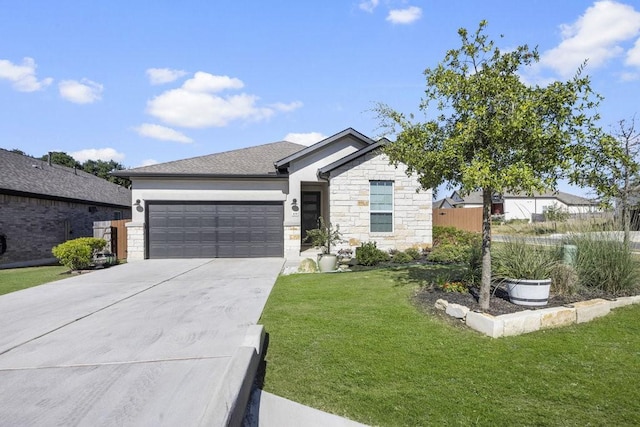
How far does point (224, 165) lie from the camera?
1452 cm

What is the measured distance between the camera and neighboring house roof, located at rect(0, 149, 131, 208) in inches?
558

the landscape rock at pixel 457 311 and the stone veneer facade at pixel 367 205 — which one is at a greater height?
the stone veneer facade at pixel 367 205

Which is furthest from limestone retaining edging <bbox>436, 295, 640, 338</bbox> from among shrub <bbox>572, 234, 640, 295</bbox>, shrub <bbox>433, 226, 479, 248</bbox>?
shrub <bbox>433, 226, 479, 248</bbox>

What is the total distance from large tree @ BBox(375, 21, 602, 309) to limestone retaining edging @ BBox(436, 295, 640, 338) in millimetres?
500

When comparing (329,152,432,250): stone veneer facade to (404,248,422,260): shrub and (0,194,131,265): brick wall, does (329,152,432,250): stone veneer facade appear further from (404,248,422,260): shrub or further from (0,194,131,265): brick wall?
(0,194,131,265): brick wall

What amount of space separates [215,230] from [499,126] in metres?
11.6

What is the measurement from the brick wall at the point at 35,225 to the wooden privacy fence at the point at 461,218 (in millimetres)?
18861

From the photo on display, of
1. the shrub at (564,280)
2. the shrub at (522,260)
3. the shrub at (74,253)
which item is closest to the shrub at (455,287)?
the shrub at (522,260)

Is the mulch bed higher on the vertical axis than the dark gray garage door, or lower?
lower

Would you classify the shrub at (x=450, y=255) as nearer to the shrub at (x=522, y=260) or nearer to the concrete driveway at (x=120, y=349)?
the shrub at (x=522, y=260)

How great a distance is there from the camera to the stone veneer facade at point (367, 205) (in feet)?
42.0

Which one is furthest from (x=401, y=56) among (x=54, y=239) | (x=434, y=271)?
(x=54, y=239)

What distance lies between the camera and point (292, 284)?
8102 millimetres

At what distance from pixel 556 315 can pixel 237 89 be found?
17.6m
